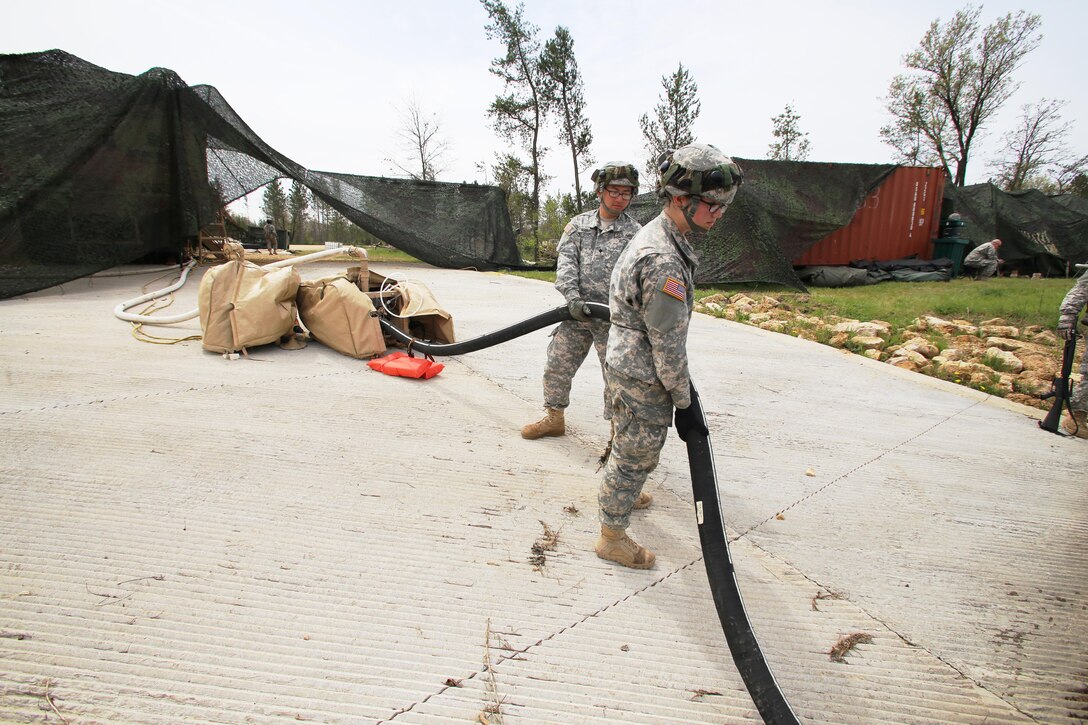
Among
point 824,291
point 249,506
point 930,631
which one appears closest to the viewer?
point 930,631

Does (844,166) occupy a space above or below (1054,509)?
above

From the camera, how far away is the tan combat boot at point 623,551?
196cm

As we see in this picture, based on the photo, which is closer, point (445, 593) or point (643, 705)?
point (643, 705)

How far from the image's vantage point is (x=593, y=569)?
194 cm

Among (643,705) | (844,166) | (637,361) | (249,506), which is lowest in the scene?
(643,705)

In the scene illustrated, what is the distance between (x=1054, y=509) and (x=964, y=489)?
0.36m

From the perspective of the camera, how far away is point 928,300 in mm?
8180

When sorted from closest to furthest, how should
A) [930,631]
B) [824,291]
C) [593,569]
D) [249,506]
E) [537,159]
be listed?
[930,631]
[593,569]
[249,506]
[824,291]
[537,159]

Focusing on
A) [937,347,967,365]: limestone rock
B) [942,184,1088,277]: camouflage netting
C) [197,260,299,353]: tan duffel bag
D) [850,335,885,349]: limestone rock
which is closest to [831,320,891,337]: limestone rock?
[850,335,885,349]: limestone rock

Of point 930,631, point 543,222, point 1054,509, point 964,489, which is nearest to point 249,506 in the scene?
point 930,631

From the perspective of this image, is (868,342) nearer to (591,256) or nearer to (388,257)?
(591,256)

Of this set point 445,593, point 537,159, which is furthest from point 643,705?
point 537,159

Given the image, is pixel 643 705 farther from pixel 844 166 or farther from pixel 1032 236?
pixel 1032 236

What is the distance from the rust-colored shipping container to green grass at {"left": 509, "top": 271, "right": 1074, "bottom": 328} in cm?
110
